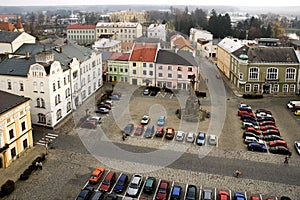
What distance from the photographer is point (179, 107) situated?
46781 millimetres

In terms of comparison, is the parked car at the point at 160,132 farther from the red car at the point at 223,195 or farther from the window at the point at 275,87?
the window at the point at 275,87

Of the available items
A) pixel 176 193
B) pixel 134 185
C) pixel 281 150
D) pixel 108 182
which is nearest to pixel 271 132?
pixel 281 150

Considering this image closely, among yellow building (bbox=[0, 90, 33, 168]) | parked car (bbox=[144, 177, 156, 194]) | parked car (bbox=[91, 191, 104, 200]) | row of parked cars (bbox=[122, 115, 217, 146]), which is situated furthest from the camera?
row of parked cars (bbox=[122, 115, 217, 146])

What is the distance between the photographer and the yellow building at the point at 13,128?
3008 centimetres

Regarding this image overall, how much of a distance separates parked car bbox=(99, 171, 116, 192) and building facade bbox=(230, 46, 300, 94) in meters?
32.3

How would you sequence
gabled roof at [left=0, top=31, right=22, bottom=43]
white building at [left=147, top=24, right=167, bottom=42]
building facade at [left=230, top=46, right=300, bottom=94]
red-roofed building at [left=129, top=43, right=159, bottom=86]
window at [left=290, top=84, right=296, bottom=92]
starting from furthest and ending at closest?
white building at [left=147, top=24, right=167, bottom=42]
red-roofed building at [left=129, top=43, right=159, bottom=86]
window at [left=290, top=84, right=296, bottom=92]
building facade at [left=230, top=46, right=300, bottom=94]
gabled roof at [left=0, top=31, right=22, bottom=43]

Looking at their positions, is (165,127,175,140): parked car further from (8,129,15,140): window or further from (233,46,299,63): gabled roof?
(233,46,299,63): gabled roof

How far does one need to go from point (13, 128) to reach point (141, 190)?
44.8ft

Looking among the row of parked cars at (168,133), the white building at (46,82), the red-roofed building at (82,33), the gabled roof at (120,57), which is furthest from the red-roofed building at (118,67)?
the red-roofed building at (82,33)

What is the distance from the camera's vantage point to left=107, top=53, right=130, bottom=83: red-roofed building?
58.1m

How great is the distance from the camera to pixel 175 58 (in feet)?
183

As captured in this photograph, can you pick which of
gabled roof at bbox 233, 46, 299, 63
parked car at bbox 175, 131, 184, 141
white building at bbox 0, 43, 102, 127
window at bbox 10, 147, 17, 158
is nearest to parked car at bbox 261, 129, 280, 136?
parked car at bbox 175, 131, 184, 141

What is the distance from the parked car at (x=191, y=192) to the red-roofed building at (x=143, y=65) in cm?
3166

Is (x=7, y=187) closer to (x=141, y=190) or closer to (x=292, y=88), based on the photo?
(x=141, y=190)
